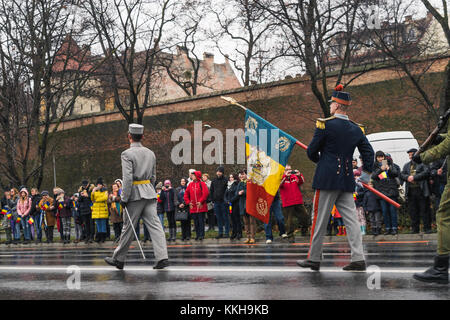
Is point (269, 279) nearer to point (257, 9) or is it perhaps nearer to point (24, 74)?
point (257, 9)

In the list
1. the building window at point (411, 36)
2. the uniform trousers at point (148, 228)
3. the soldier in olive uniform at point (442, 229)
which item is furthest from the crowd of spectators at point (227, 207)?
the building window at point (411, 36)

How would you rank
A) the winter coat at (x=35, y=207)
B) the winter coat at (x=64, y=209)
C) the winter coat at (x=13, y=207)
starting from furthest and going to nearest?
the winter coat at (x=13, y=207) < the winter coat at (x=35, y=207) < the winter coat at (x=64, y=209)

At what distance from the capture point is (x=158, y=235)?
8.83 meters

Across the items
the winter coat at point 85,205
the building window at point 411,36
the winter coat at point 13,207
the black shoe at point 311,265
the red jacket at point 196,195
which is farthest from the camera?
the building window at point 411,36

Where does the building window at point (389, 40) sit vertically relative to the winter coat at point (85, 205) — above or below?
above

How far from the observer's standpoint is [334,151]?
7758mm

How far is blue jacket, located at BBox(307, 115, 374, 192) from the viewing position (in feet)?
25.1

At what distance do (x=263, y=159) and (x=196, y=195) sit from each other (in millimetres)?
6302

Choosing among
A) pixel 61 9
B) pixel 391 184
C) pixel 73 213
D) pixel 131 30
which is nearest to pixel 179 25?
pixel 131 30

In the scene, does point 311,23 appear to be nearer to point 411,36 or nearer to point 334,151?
point 411,36

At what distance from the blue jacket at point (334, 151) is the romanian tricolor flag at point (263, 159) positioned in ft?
11.0

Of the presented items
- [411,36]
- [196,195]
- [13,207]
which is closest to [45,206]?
[13,207]

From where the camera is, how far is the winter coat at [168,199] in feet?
62.3

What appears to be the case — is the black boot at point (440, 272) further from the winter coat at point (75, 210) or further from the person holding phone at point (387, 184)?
the winter coat at point (75, 210)
